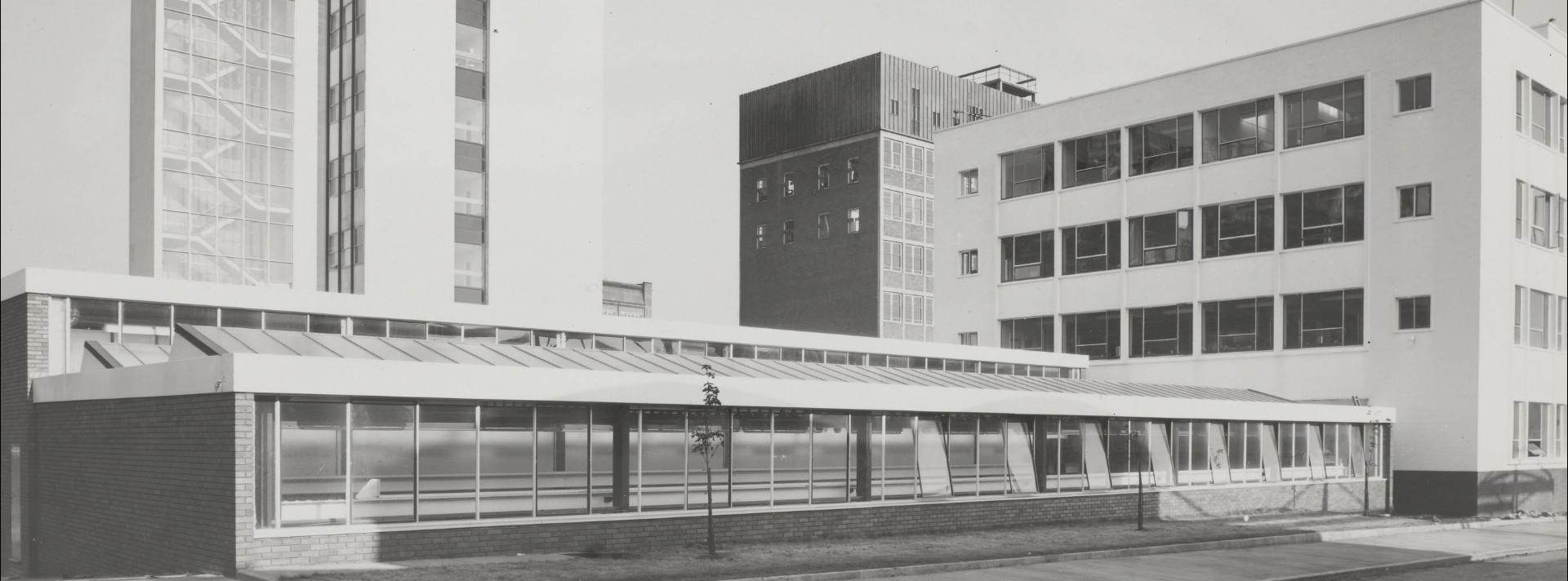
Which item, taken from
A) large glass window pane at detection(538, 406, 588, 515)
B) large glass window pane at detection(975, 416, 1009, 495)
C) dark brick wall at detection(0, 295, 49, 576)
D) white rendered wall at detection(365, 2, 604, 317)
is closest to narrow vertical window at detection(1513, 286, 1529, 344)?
large glass window pane at detection(975, 416, 1009, 495)

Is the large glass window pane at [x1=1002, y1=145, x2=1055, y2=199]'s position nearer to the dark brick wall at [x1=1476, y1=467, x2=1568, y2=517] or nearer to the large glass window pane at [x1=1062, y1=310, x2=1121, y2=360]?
the large glass window pane at [x1=1062, y1=310, x2=1121, y2=360]

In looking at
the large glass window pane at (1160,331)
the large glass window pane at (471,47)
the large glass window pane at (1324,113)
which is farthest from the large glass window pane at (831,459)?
the large glass window pane at (471,47)

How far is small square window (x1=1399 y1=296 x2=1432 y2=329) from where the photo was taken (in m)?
35.8

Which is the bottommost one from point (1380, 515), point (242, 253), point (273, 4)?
point (1380, 515)

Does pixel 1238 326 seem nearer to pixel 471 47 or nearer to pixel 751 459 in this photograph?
pixel 751 459

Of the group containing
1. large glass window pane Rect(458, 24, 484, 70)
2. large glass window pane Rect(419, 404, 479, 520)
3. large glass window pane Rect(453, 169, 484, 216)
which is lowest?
large glass window pane Rect(419, 404, 479, 520)

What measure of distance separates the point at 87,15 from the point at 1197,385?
36286 mm

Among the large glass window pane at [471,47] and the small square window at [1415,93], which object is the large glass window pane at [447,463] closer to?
the small square window at [1415,93]

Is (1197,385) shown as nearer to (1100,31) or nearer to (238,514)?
(1100,31)

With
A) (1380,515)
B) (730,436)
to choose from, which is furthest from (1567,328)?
(730,436)

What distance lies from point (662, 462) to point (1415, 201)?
25.5 m

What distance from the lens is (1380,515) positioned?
33625mm

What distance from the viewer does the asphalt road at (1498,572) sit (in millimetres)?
20484

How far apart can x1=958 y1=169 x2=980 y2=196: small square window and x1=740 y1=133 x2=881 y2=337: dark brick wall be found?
1944 centimetres
